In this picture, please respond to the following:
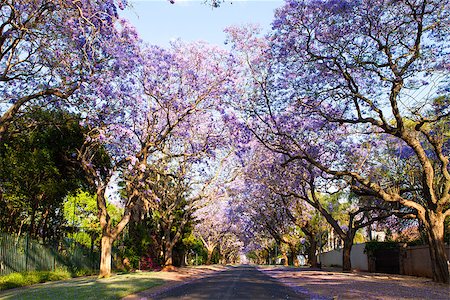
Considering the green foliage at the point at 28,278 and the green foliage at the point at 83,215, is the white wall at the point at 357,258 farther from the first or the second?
the green foliage at the point at 83,215

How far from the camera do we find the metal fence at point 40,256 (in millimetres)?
18484

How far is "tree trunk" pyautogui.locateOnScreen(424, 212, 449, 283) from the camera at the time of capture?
15.5 metres

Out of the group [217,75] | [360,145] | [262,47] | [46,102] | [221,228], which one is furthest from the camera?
[221,228]

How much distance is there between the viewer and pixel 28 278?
60.7 feet

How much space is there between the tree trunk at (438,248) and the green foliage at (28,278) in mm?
15565

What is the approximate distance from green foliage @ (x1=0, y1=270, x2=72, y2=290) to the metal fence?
1.72 feet

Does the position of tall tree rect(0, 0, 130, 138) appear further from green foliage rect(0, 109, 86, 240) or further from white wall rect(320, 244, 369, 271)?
white wall rect(320, 244, 369, 271)

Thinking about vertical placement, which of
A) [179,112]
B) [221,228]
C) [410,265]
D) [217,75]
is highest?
[217,75]

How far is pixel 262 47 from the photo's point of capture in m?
20.2

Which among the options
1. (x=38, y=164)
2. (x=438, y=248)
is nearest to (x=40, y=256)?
(x=38, y=164)

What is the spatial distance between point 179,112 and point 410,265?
52.2 feet

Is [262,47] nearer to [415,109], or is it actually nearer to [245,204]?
[415,109]

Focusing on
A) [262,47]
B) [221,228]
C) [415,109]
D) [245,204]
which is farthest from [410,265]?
[221,228]

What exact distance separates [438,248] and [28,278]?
16.1 metres
